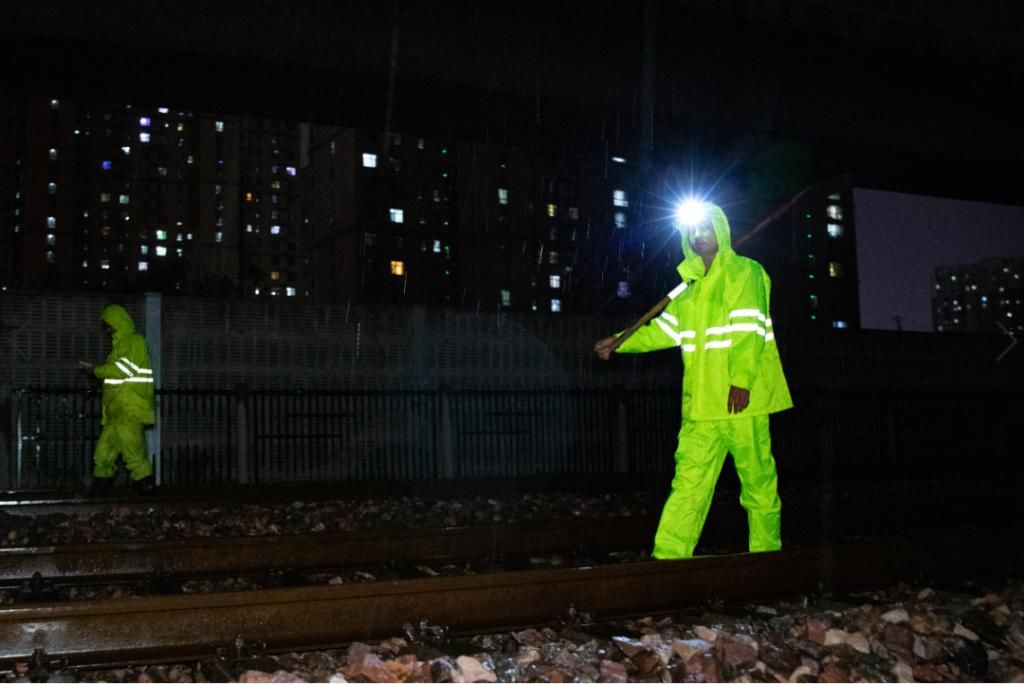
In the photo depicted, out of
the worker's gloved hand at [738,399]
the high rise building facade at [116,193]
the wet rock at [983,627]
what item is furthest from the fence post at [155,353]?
the high rise building facade at [116,193]

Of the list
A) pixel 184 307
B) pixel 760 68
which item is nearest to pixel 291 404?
pixel 184 307

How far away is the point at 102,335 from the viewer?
13.5m

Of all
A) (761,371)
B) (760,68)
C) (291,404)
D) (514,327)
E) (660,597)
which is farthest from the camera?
(514,327)

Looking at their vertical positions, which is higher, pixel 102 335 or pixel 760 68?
pixel 760 68

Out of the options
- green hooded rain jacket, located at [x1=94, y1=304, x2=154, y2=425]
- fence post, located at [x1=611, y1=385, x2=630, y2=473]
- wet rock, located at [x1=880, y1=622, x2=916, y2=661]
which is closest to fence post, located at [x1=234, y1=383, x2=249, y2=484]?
green hooded rain jacket, located at [x1=94, y1=304, x2=154, y2=425]

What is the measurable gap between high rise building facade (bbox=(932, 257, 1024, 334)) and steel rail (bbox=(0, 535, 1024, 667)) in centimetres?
14588

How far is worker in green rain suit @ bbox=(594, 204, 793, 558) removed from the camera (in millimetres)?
5484

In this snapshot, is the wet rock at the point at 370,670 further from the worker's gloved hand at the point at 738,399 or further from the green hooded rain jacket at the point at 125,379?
the green hooded rain jacket at the point at 125,379

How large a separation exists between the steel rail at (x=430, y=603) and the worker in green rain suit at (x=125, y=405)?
271 inches

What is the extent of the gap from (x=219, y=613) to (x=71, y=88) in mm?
10384

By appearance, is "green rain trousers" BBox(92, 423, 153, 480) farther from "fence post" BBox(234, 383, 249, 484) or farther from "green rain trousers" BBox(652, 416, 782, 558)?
"green rain trousers" BBox(652, 416, 782, 558)

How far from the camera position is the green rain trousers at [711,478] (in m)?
5.58

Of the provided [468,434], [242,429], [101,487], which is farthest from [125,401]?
[468,434]

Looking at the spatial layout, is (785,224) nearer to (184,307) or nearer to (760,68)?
(760,68)
